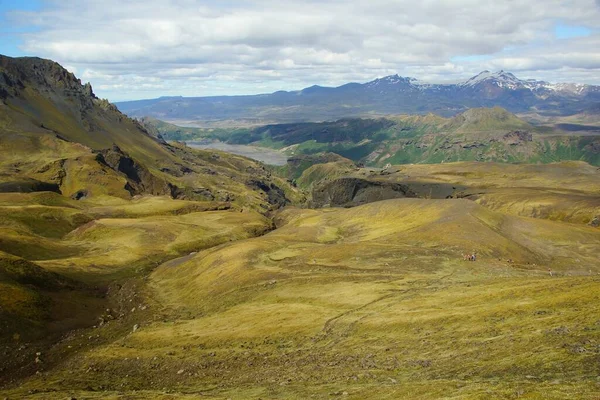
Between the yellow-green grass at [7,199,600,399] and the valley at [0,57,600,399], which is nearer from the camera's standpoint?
the yellow-green grass at [7,199,600,399]

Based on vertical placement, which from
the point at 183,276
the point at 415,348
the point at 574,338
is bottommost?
the point at 183,276

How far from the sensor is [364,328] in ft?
170

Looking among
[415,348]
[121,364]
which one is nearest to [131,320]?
[121,364]

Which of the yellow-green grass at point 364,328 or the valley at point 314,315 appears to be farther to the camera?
the valley at point 314,315

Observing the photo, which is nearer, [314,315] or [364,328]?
[364,328]

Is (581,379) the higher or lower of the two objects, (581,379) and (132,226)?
the higher

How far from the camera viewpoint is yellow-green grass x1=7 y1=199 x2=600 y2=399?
34219mm

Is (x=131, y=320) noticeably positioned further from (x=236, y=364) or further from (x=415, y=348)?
(x=415, y=348)

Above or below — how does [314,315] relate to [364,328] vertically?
below

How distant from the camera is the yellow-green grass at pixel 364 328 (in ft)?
112

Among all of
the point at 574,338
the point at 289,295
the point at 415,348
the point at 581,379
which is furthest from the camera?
the point at 289,295

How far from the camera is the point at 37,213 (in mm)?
153375

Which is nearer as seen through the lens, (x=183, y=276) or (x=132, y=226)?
(x=183, y=276)

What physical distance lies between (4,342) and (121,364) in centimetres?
1882
